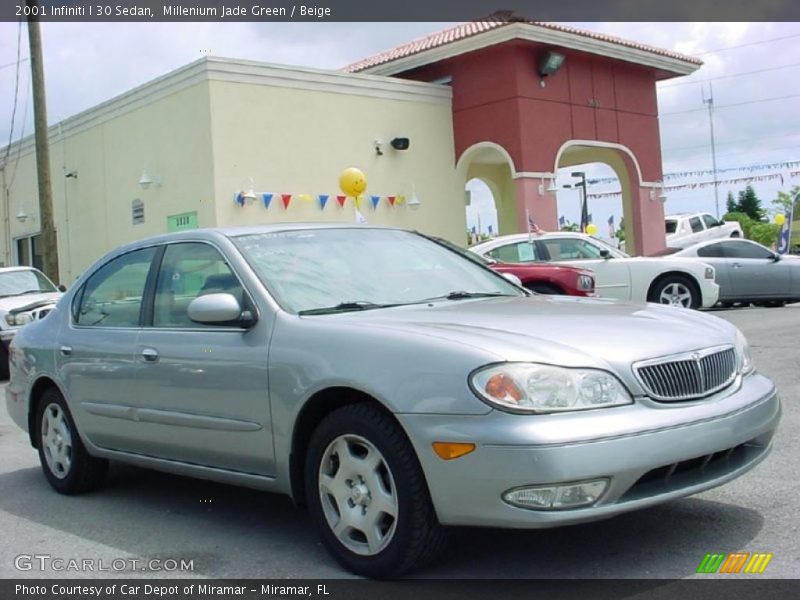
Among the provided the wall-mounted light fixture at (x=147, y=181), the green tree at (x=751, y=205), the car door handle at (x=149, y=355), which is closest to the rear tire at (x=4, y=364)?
the wall-mounted light fixture at (x=147, y=181)

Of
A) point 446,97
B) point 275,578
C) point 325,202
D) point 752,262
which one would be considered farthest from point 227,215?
point 275,578

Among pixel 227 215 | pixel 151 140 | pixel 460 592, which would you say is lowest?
pixel 460 592

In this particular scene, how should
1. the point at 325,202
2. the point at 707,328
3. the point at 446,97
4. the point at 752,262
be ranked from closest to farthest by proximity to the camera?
the point at 707,328 < the point at 752,262 < the point at 325,202 < the point at 446,97

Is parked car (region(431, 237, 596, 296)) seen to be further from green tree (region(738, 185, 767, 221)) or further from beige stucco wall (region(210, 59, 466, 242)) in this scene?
green tree (region(738, 185, 767, 221))

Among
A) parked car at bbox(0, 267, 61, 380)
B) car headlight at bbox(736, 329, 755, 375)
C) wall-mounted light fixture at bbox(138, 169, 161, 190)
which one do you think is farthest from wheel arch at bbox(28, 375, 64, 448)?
wall-mounted light fixture at bbox(138, 169, 161, 190)

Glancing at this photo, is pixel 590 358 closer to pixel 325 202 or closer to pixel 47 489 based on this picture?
pixel 47 489

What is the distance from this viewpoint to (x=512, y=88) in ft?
69.9

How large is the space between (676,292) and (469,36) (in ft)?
29.4

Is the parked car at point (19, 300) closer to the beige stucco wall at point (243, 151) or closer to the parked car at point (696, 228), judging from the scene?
the beige stucco wall at point (243, 151)

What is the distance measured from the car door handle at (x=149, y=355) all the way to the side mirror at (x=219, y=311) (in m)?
0.56

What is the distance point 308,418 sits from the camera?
4145 millimetres

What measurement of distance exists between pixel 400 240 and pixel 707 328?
177 cm

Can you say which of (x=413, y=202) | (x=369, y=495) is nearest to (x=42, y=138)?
(x=413, y=202)

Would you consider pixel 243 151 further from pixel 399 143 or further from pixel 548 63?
pixel 548 63
